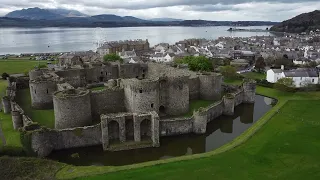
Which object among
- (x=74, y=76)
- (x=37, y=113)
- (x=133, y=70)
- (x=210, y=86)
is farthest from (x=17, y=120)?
(x=133, y=70)


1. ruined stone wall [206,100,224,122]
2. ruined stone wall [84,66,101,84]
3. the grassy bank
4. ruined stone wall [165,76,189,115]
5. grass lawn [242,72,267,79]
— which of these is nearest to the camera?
the grassy bank

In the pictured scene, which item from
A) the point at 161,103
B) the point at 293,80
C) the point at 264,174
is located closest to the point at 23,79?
the point at 161,103

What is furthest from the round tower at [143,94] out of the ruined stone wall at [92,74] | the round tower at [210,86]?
the ruined stone wall at [92,74]

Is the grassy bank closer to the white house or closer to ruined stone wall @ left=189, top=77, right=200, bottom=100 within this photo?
ruined stone wall @ left=189, top=77, right=200, bottom=100

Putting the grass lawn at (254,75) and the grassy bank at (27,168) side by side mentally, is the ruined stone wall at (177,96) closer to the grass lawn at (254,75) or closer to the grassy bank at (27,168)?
the grassy bank at (27,168)

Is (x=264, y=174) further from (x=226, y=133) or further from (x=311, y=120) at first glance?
(x=311, y=120)

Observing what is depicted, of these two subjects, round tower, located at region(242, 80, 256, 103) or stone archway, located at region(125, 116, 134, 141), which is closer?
stone archway, located at region(125, 116, 134, 141)

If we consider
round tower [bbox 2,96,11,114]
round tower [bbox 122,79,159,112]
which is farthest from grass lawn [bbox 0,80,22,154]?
round tower [bbox 122,79,159,112]
